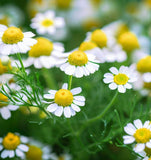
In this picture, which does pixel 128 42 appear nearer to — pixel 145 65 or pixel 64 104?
pixel 145 65

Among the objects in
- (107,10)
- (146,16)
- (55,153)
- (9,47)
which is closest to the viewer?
(9,47)

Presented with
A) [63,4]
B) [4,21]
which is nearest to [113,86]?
[4,21]

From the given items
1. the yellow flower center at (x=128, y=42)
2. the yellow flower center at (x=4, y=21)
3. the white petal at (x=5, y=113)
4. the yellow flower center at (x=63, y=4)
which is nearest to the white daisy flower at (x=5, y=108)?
the white petal at (x=5, y=113)

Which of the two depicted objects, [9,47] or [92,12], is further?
[92,12]

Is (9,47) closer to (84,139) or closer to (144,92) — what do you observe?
(84,139)

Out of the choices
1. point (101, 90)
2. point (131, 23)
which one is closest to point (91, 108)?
point (101, 90)

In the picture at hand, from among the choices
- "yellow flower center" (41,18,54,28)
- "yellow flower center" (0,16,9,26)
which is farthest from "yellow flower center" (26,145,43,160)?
"yellow flower center" (0,16,9,26)

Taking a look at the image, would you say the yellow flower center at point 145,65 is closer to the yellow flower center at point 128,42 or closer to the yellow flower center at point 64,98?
the yellow flower center at point 128,42
